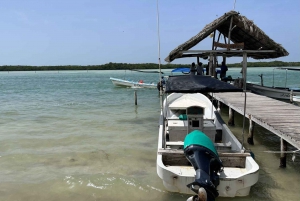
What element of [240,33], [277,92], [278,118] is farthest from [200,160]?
[277,92]

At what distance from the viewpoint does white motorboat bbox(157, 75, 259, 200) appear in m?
4.11

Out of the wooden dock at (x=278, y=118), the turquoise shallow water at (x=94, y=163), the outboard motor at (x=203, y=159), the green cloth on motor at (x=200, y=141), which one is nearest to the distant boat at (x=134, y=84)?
the turquoise shallow water at (x=94, y=163)

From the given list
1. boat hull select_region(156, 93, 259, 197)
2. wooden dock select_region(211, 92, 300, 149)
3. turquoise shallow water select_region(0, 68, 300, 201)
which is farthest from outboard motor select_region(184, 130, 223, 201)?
wooden dock select_region(211, 92, 300, 149)

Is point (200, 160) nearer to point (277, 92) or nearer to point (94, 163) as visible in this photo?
point (94, 163)

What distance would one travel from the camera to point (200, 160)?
411 centimetres

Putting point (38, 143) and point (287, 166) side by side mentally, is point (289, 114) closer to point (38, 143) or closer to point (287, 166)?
point (287, 166)

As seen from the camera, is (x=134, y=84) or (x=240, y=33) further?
(x=134, y=84)

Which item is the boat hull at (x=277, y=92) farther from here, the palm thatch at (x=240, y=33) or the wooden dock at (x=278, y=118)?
the wooden dock at (x=278, y=118)

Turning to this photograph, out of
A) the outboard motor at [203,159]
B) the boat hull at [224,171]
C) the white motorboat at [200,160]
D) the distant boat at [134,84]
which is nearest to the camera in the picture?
the outboard motor at [203,159]

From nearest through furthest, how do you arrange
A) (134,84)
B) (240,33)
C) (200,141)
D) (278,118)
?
1. (200,141)
2. (278,118)
3. (240,33)
4. (134,84)

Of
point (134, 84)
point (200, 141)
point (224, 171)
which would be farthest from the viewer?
point (134, 84)

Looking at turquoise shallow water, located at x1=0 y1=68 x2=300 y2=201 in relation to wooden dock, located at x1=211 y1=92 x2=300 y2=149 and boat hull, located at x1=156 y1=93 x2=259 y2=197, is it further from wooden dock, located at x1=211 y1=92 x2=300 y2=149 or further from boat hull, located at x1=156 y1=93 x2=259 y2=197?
wooden dock, located at x1=211 y1=92 x2=300 y2=149

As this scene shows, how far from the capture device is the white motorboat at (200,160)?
411 centimetres

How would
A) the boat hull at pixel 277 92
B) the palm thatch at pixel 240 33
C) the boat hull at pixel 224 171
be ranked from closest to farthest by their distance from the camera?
the boat hull at pixel 224 171 → the palm thatch at pixel 240 33 → the boat hull at pixel 277 92
